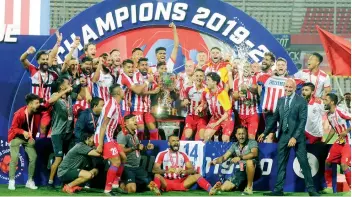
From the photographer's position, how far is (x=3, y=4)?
11.1m

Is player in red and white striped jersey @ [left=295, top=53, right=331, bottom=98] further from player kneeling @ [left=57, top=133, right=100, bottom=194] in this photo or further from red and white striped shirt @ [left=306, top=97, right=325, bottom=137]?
player kneeling @ [left=57, top=133, right=100, bottom=194]

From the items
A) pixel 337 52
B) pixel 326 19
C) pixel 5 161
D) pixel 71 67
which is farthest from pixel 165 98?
pixel 326 19

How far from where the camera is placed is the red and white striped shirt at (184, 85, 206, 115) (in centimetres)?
1115

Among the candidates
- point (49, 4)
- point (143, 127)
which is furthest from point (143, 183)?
point (49, 4)

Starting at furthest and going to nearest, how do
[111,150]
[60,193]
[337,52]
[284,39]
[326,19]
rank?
[326,19], [284,39], [337,52], [60,193], [111,150]

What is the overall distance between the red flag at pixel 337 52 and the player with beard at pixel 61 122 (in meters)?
3.14

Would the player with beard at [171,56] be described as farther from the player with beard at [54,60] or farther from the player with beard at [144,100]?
the player with beard at [54,60]

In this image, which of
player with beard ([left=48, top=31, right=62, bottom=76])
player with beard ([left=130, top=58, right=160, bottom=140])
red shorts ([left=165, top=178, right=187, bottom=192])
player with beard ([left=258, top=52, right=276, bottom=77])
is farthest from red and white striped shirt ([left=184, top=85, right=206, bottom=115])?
player with beard ([left=48, top=31, right=62, bottom=76])

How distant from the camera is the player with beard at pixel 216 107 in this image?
36.2 ft

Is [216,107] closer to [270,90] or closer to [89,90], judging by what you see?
[270,90]

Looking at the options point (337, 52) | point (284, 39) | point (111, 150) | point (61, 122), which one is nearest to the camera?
point (111, 150)

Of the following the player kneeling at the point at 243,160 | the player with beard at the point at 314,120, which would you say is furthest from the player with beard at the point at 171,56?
the player with beard at the point at 314,120

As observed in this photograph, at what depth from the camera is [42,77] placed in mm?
10992

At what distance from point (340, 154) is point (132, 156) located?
2.45m
